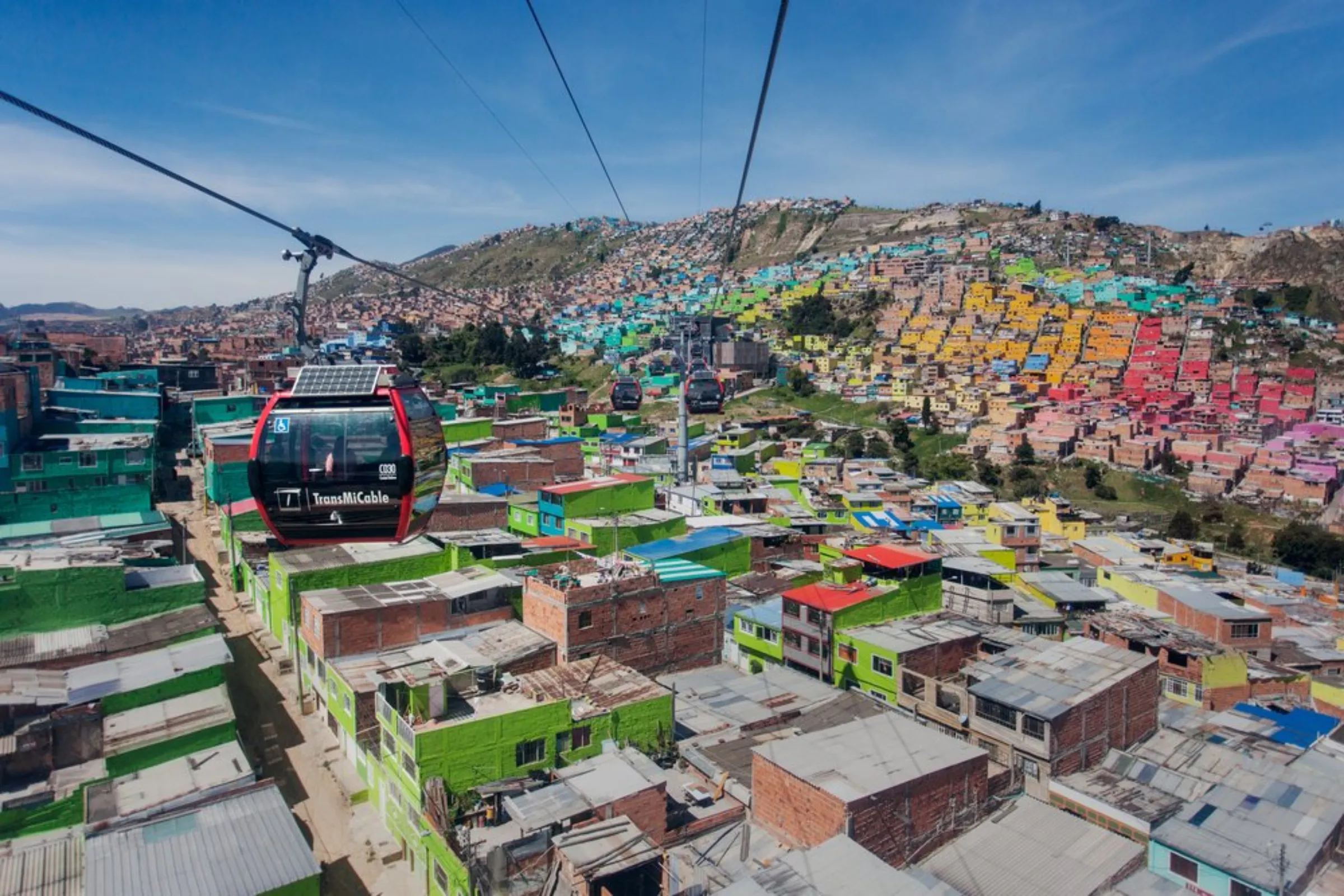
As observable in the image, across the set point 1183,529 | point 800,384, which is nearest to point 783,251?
point 800,384

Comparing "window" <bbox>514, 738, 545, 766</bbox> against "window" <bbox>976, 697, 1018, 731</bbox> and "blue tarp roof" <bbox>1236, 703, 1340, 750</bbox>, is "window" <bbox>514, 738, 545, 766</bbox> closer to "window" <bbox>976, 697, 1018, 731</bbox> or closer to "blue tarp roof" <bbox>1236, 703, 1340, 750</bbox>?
"window" <bbox>976, 697, 1018, 731</bbox>

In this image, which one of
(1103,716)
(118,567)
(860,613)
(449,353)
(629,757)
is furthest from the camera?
(449,353)

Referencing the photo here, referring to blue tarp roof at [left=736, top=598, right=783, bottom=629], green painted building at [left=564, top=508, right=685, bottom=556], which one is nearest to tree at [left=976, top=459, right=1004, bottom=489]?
green painted building at [left=564, top=508, right=685, bottom=556]

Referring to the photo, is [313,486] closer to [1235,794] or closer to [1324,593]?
[1235,794]

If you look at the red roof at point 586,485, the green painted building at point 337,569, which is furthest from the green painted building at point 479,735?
the red roof at point 586,485

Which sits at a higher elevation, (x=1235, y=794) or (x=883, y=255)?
(x=883, y=255)

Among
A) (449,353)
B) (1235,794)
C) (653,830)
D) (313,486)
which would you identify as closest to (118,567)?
(313,486)

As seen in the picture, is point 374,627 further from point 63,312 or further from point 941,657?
point 63,312
